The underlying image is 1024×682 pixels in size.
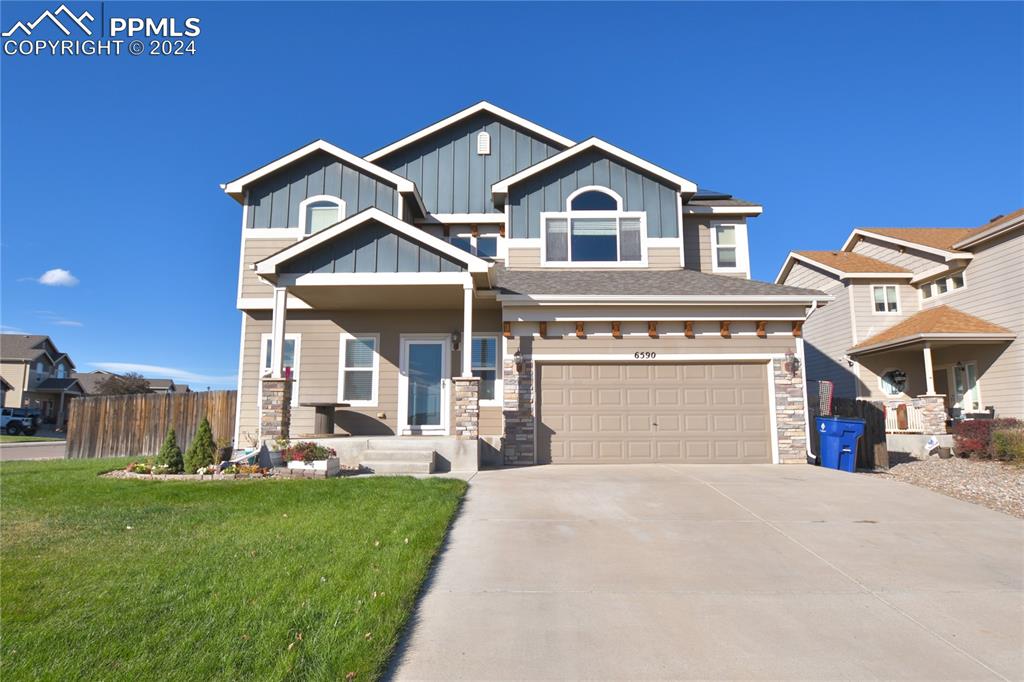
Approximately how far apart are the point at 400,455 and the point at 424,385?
271cm

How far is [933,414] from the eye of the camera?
14.4m

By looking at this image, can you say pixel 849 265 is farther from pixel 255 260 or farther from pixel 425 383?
pixel 255 260

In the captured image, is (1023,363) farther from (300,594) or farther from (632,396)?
(300,594)

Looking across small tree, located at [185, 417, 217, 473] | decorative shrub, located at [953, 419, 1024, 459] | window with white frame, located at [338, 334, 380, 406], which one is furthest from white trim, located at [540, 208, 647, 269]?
decorative shrub, located at [953, 419, 1024, 459]

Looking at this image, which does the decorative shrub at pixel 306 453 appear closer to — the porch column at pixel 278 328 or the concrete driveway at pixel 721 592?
the porch column at pixel 278 328

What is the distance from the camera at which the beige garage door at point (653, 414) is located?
1135 centimetres

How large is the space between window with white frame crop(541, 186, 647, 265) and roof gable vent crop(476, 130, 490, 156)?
292 cm

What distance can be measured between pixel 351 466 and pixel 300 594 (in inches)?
256

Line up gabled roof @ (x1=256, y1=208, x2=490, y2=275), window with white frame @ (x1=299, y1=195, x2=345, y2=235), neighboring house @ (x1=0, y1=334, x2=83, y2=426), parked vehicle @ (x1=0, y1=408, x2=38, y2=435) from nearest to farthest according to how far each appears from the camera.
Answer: gabled roof @ (x1=256, y1=208, x2=490, y2=275)
window with white frame @ (x1=299, y1=195, x2=345, y2=235)
parked vehicle @ (x1=0, y1=408, x2=38, y2=435)
neighboring house @ (x1=0, y1=334, x2=83, y2=426)

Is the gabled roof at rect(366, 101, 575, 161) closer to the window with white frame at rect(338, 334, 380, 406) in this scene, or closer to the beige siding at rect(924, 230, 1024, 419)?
the window with white frame at rect(338, 334, 380, 406)

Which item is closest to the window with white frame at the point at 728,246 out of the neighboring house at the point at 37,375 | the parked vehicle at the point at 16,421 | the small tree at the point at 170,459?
the small tree at the point at 170,459

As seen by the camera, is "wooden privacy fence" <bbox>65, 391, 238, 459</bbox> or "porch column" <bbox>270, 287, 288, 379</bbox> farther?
"wooden privacy fence" <bbox>65, 391, 238, 459</bbox>

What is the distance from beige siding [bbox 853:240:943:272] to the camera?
62.8 ft

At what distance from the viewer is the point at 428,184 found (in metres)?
15.0
